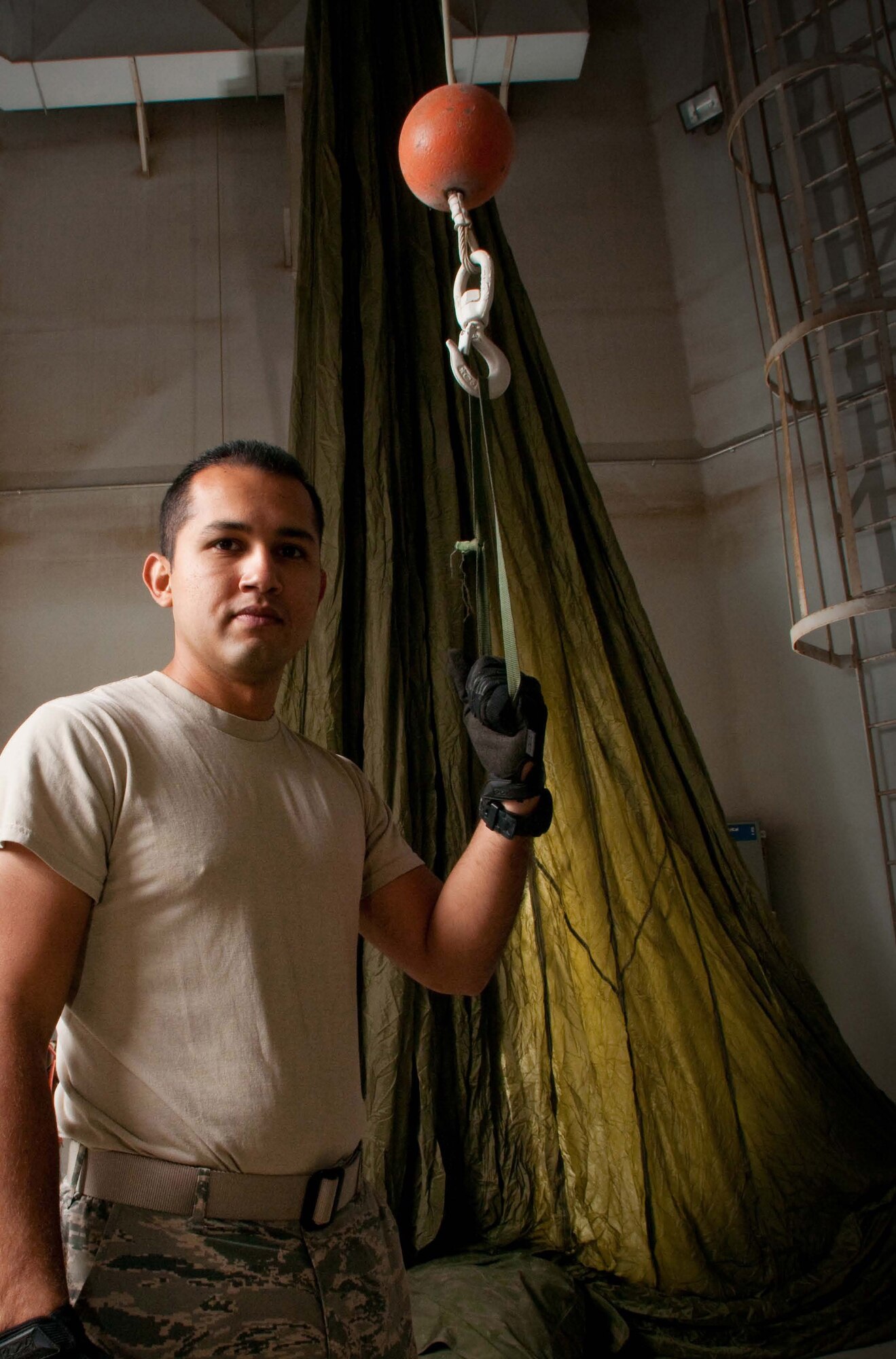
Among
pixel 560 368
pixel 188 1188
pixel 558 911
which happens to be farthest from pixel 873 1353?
pixel 560 368

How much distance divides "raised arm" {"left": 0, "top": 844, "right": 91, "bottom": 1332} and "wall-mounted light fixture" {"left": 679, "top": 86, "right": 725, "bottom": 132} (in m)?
3.77

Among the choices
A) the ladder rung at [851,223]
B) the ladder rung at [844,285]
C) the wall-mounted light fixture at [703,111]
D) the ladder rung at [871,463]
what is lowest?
the ladder rung at [871,463]

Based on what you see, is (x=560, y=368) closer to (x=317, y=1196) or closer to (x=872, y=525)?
(x=872, y=525)

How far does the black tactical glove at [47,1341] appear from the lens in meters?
0.69

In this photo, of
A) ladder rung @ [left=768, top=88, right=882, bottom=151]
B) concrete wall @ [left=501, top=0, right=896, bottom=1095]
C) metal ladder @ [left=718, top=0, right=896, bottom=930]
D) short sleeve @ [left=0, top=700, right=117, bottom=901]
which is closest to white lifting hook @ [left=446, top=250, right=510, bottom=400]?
short sleeve @ [left=0, top=700, right=117, bottom=901]

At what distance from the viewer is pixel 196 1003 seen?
0.90 metres

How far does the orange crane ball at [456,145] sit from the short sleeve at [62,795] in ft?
2.94

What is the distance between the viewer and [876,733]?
3.01 meters

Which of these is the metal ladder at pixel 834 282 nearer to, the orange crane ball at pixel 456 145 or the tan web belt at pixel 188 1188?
the orange crane ball at pixel 456 145

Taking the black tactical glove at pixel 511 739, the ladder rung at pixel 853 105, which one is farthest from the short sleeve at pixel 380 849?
the ladder rung at pixel 853 105

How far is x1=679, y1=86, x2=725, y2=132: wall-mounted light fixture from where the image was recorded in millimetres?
3533

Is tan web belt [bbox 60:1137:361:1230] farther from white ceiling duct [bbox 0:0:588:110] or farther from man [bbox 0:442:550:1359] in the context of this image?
white ceiling duct [bbox 0:0:588:110]

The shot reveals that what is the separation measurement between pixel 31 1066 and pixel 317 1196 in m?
0.30

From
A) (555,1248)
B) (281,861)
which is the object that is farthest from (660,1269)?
(281,861)
